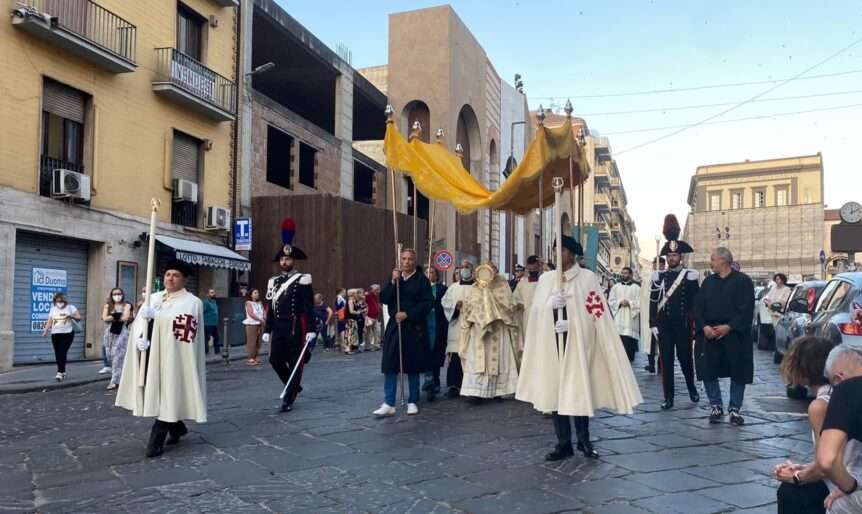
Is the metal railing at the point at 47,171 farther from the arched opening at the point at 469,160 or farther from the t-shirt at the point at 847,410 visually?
the arched opening at the point at 469,160

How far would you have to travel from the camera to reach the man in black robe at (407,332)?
8422mm

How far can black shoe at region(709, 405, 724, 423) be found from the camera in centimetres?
774

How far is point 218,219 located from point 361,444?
15168 mm

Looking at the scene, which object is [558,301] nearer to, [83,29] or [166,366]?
[166,366]

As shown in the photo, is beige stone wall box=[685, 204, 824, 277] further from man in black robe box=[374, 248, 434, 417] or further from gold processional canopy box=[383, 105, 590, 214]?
man in black robe box=[374, 248, 434, 417]

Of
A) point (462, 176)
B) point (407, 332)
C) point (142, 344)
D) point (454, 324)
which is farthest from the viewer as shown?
point (462, 176)

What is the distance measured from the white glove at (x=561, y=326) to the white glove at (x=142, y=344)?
340 cm

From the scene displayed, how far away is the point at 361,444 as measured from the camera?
6.80m

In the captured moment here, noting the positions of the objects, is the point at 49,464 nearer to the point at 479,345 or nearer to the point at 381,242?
the point at 479,345

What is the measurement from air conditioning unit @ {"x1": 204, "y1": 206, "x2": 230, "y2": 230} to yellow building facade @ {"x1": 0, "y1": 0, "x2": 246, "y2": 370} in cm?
3

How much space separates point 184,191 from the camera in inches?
775

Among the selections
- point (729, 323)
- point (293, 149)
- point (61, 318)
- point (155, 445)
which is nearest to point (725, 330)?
point (729, 323)

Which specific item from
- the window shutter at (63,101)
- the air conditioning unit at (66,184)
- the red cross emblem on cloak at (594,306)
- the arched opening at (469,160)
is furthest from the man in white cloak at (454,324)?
the arched opening at (469,160)

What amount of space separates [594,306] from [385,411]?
2.90 m
